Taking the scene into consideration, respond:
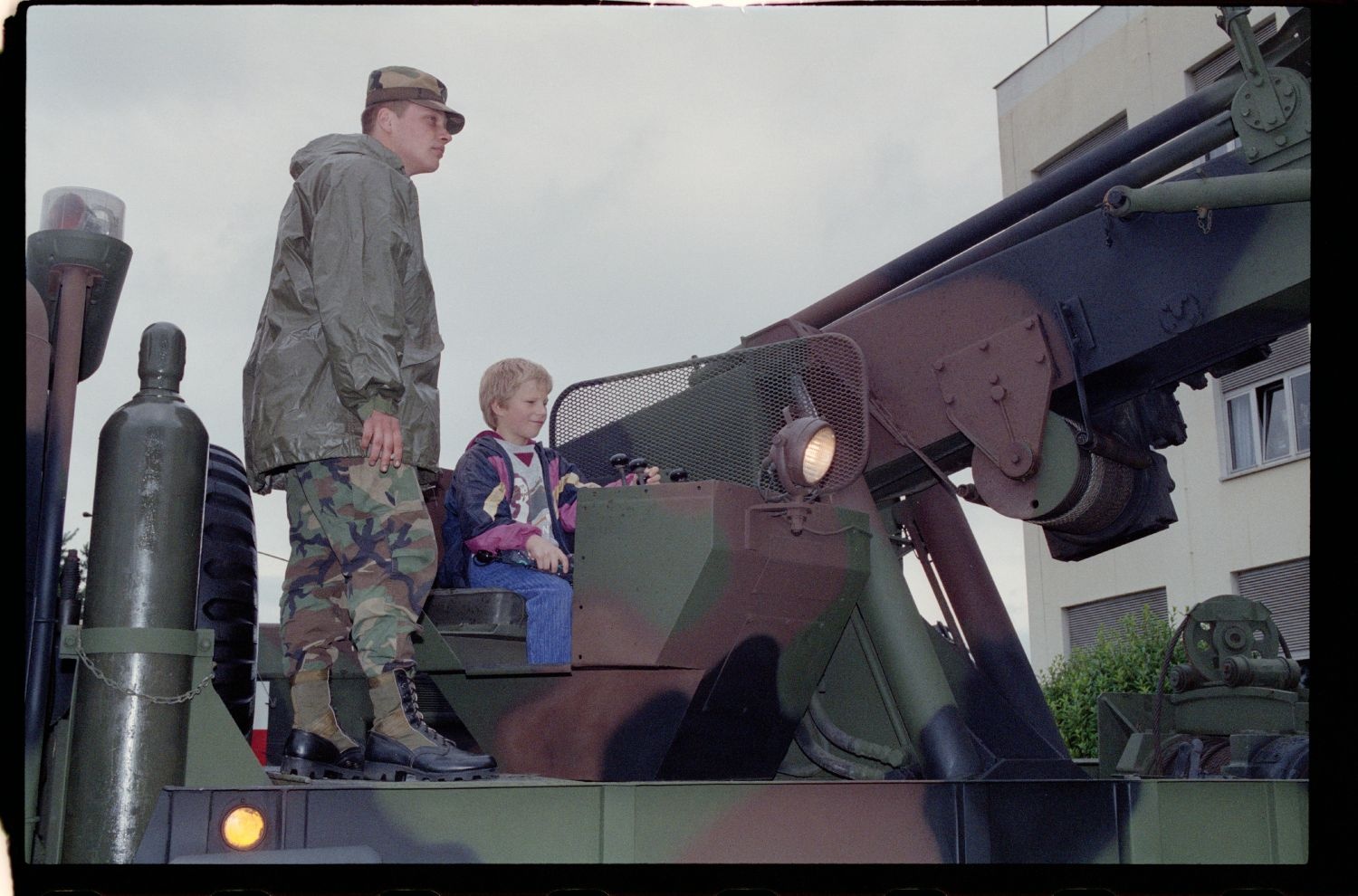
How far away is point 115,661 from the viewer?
2607 millimetres

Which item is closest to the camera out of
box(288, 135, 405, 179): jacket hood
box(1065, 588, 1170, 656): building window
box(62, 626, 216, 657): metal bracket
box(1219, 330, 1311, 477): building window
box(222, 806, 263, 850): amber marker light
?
box(222, 806, 263, 850): amber marker light

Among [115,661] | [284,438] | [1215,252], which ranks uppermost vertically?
[1215,252]

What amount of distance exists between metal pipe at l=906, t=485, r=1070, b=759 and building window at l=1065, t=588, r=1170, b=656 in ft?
20.7

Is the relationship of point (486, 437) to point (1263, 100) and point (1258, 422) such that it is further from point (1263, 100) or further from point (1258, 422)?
point (1258, 422)

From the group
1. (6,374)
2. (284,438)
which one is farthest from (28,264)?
(284,438)

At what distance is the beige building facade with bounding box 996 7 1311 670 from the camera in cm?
447

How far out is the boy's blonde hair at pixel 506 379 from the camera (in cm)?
328

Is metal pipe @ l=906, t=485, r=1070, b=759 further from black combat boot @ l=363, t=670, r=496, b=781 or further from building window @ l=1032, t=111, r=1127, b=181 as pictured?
black combat boot @ l=363, t=670, r=496, b=781

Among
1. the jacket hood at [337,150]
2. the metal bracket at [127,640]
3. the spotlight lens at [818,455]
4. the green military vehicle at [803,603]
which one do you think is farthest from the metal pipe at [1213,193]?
the metal bracket at [127,640]

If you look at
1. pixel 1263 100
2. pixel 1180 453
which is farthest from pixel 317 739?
pixel 1180 453

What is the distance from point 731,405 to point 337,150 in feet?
3.51

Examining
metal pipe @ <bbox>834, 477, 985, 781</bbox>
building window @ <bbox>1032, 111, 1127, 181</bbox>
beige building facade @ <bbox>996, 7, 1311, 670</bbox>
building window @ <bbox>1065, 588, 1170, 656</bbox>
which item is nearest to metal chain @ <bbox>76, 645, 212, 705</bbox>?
metal pipe @ <bbox>834, 477, 985, 781</bbox>

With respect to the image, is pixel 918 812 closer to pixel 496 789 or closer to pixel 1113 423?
pixel 496 789
